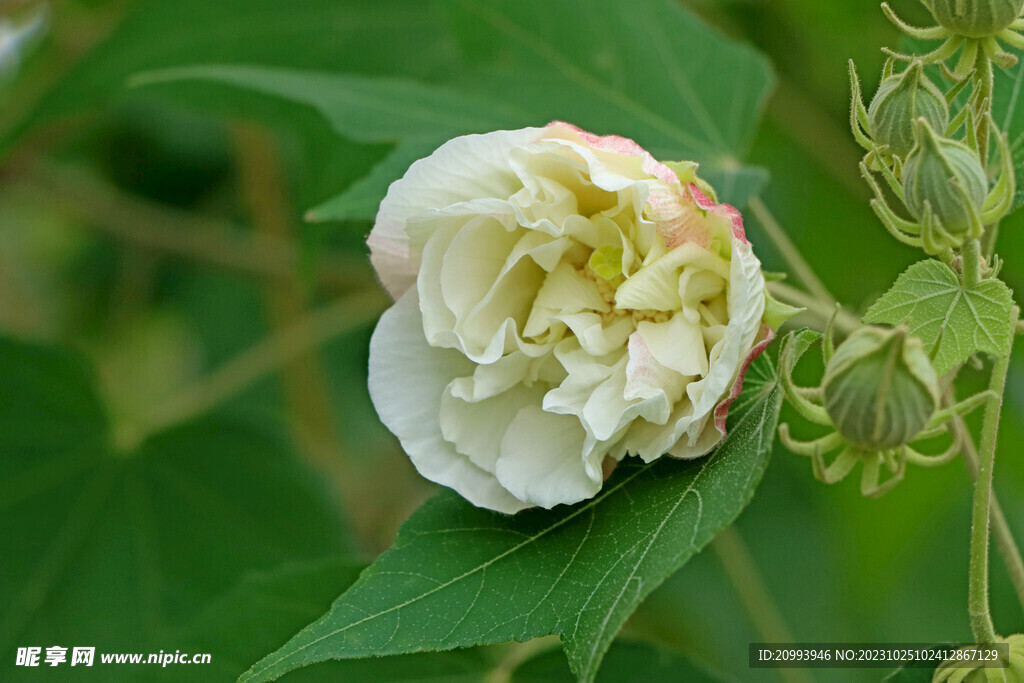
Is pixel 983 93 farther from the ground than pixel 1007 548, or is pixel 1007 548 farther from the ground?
pixel 983 93

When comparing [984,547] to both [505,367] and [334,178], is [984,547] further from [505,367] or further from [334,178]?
[334,178]

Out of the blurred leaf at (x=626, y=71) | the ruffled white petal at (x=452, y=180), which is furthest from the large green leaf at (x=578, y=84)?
Answer: the ruffled white petal at (x=452, y=180)

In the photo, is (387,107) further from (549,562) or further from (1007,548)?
(1007,548)

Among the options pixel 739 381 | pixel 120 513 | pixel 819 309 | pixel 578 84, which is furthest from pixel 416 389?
pixel 120 513

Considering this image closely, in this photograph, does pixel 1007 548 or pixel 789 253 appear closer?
pixel 1007 548

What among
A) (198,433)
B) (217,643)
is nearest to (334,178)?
(198,433)

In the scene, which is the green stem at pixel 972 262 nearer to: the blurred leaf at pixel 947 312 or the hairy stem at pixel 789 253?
the blurred leaf at pixel 947 312
